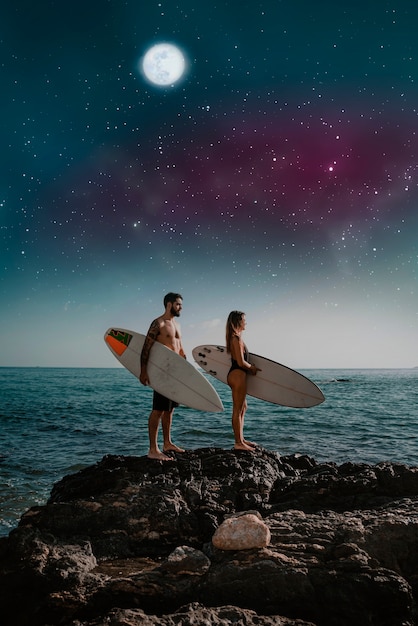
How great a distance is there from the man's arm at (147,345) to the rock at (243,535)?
3.19 metres

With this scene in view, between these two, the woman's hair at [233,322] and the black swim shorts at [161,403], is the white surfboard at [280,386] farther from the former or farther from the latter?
the black swim shorts at [161,403]

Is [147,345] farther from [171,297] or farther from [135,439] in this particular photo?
[135,439]

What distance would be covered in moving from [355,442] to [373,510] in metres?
9.19

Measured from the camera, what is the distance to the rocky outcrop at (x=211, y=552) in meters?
A: 2.74

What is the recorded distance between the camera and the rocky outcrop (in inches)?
108

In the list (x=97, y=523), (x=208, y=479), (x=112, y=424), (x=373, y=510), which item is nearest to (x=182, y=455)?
(x=208, y=479)

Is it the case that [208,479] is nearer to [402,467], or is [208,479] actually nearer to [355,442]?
[402,467]

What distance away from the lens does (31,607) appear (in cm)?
292

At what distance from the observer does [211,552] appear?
11.4 ft

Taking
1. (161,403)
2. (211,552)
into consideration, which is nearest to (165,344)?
(161,403)

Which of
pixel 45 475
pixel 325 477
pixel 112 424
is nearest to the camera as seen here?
pixel 325 477

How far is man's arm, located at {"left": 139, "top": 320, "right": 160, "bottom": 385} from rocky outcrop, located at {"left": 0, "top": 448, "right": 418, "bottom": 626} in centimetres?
141

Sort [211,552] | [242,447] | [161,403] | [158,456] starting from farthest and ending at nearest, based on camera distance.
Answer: [242,447], [161,403], [158,456], [211,552]

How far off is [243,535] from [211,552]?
41 cm
